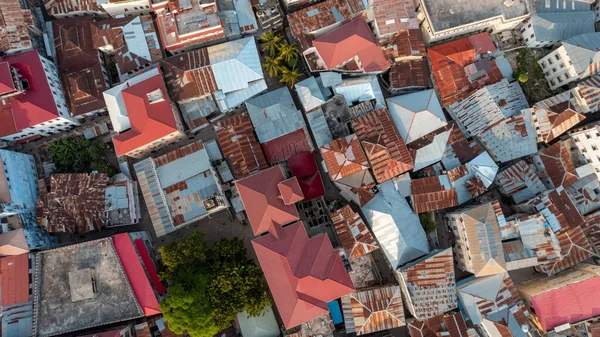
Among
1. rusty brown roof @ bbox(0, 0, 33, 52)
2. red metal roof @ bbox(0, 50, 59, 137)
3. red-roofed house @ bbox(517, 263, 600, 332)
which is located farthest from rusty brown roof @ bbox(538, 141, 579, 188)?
rusty brown roof @ bbox(0, 0, 33, 52)

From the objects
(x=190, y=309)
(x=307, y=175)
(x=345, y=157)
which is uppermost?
(x=345, y=157)

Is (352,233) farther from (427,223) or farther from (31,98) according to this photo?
(31,98)

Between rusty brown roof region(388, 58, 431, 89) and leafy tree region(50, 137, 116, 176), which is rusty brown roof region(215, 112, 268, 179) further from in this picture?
rusty brown roof region(388, 58, 431, 89)

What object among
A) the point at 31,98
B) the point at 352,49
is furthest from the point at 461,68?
the point at 31,98

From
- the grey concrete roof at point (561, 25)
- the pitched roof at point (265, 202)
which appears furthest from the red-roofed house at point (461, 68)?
the pitched roof at point (265, 202)

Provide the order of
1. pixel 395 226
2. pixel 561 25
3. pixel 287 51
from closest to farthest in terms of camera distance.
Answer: pixel 395 226
pixel 287 51
pixel 561 25
